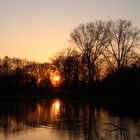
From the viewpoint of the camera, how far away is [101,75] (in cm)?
9325

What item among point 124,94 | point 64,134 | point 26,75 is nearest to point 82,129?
point 64,134

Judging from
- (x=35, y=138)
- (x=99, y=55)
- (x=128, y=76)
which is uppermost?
(x=99, y=55)

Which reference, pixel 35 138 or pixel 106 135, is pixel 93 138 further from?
pixel 35 138

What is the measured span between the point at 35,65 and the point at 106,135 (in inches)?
4174

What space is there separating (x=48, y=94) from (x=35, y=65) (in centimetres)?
3657

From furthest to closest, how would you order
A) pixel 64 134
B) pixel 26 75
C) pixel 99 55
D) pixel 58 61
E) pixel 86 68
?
1. pixel 26 75
2. pixel 58 61
3. pixel 86 68
4. pixel 99 55
5. pixel 64 134

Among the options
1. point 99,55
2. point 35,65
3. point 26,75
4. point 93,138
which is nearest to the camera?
point 93,138

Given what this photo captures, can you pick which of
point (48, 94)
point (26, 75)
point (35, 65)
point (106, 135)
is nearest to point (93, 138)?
point (106, 135)

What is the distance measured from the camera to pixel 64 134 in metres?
23.7

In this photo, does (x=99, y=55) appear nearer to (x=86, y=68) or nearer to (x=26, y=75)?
(x=86, y=68)

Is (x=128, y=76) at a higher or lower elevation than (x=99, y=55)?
lower

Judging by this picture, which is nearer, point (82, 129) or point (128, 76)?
point (82, 129)

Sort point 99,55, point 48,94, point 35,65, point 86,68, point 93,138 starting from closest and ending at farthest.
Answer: point 93,138
point 99,55
point 86,68
point 48,94
point 35,65

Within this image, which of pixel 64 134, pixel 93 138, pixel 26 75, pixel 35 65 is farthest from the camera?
pixel 35 65
